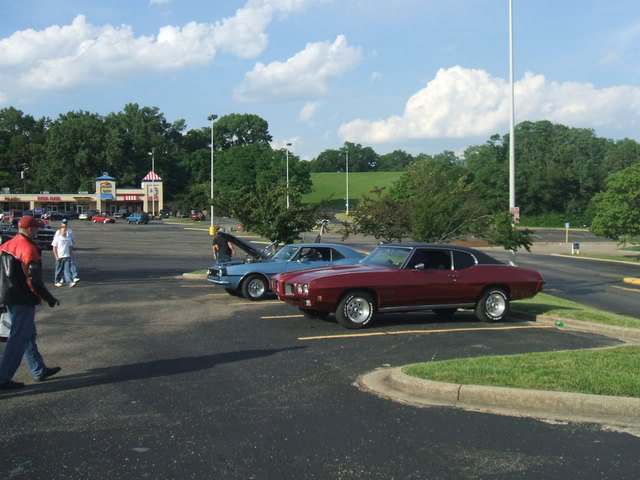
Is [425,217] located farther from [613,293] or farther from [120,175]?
[120,175]

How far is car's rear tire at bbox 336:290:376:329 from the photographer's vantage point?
11.2 metres

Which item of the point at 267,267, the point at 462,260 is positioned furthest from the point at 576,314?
the point at 267,267

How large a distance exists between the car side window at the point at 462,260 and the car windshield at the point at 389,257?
39.8 inches

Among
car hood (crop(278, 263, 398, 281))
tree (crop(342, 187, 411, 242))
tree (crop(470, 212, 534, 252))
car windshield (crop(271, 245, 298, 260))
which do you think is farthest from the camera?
tree (crop(342, 187, 411, 242))

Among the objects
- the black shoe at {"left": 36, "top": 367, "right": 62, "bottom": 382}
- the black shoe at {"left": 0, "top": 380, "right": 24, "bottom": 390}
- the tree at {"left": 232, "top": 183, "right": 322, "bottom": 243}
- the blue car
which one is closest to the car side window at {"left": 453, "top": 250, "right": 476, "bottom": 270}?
the blue car

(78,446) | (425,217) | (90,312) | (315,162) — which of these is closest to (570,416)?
(78,446)

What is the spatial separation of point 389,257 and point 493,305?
2232 millimetres

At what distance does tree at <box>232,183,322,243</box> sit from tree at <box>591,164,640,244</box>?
25.4m

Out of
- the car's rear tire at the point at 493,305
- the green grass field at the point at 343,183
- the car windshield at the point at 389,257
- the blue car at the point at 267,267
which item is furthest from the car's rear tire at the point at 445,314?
the green grass field at the point at 343,183

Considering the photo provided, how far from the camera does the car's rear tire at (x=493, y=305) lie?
12461 millimetres

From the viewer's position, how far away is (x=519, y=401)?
661 centimetres

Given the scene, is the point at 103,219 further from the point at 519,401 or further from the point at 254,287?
the point at 519,401

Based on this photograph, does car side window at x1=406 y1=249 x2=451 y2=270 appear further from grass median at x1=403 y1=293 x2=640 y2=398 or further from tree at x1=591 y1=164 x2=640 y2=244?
tree at x1=591 y1=164 x2=640 y2=244

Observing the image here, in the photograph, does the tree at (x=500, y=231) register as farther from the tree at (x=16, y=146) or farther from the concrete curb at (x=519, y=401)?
the tree at (x=16, y=146)
